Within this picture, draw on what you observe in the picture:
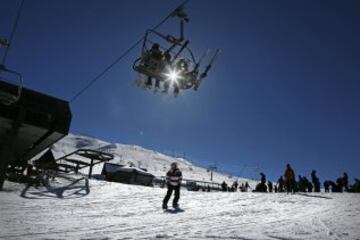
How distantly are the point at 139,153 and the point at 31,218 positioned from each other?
544ft

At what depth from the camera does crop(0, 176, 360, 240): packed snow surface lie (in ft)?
23.6

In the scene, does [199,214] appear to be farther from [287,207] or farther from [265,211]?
[287,207]

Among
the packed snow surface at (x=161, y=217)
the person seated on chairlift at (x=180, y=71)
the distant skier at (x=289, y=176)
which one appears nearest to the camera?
the packed snow surface at (x=161, y=217)

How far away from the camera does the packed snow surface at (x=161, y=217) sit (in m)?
7.19

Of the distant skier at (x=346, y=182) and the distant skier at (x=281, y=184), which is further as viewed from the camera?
the distant skier at (x=281, y=184)

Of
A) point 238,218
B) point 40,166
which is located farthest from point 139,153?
point 238,218

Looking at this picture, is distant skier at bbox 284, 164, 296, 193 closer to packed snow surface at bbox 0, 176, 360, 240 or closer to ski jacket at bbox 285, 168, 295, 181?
ski jacket at bbox 285, 168, 295, 181

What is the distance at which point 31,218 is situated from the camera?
29.8ft

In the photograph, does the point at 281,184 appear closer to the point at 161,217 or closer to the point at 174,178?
the point at 174,178

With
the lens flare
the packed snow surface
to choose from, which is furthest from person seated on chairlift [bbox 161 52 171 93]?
the packed snow surface

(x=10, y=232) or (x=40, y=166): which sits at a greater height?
(x=40, y=166)

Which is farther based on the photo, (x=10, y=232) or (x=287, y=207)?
(x=287, y=207)

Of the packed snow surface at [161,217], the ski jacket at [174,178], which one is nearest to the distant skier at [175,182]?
the ski jacket at [174,178]

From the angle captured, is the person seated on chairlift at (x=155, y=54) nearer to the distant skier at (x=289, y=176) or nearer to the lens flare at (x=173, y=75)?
the lens flare at (x=173, y=75)
